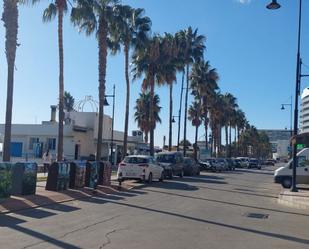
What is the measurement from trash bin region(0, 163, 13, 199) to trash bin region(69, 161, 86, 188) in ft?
17.1

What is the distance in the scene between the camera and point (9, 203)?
15.9 metres

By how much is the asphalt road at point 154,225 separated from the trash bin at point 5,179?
1814 millimetres

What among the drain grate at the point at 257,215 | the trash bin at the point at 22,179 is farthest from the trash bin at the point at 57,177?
the drain grate at the point at 257,215

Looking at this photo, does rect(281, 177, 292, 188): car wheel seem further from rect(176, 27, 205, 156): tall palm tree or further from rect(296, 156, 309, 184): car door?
rect(176, 27, 205, 156): tall palm tree

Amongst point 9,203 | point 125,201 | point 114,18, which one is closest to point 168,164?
point 114,18

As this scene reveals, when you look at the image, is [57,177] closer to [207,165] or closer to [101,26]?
[101,26]

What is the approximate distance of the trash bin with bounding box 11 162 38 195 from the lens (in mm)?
18531

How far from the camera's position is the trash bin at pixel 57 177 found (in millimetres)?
20906

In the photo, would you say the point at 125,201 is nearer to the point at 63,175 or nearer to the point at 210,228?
the point at 63,175

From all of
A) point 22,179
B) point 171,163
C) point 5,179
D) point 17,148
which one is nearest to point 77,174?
point 22,179

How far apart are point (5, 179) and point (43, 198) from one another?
1720 mm

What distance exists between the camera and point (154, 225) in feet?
→ 42.0

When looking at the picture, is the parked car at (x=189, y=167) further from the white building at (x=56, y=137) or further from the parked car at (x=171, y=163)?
the white building at (x=56, y=137)

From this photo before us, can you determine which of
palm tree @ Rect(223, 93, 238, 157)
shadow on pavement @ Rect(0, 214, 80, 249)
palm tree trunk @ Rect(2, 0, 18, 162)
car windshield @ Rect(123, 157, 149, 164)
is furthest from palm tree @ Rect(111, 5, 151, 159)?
palm tree @ Rect(223, 93, 238, 157)
